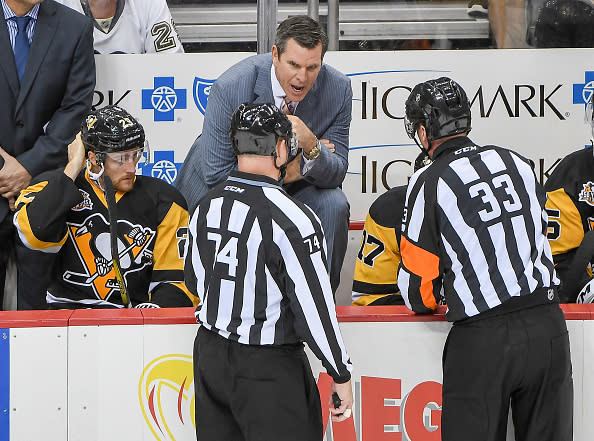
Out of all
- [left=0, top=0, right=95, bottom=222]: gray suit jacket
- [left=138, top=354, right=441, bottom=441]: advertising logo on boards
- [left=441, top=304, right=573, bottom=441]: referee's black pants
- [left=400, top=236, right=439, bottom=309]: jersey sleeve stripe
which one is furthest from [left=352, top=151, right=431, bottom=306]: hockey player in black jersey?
[left=0, top=0, right=95, bottom=222]: gray suit jacket

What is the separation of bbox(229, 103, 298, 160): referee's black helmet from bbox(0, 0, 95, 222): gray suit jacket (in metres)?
1.36

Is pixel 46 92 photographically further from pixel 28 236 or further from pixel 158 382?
pixel 158 382

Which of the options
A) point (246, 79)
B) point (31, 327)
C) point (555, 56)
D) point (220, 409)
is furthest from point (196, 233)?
point (555, 56)

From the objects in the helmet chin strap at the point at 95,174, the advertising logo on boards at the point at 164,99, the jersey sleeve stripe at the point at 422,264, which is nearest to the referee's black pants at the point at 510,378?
the jersey sleeve stripe at the point at 422,264

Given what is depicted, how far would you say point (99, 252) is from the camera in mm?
3207

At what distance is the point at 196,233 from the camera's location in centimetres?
241

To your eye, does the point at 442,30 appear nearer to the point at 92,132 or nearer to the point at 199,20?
the point at 199,20

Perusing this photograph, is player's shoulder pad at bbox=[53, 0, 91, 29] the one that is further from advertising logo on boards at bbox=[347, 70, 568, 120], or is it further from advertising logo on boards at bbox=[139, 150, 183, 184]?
advertising logo on boards at bbox=[347, 70, 568, 120]

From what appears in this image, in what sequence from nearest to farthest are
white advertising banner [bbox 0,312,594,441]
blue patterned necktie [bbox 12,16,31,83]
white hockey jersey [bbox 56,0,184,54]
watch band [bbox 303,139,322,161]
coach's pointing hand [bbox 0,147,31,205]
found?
white advertising banner [bbox 0,312,594,441]
watch band [bbox 303,139,322,161]
coach's pointing hand [bbox 0,147,31,205]
blue patterned necktie [bbox 12,16,31,83]
white hockey jersey [bbox 56,0,184,54]

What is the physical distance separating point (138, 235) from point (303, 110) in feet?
2.34

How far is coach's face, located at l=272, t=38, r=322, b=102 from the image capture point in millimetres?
3273

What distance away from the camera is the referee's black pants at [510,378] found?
2.54 meters

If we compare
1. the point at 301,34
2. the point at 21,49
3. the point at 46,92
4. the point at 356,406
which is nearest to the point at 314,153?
the point at 301,34

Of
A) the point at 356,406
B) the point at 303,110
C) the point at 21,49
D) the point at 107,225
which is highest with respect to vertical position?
the point at 21,49
